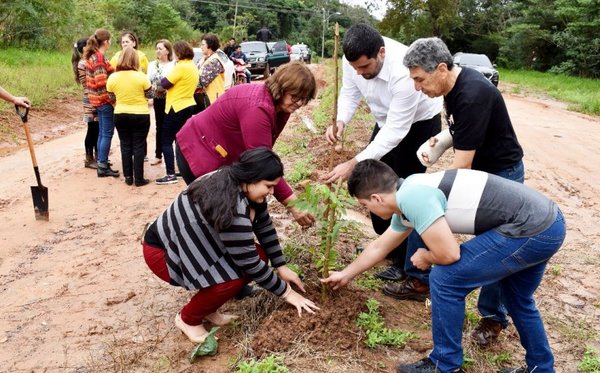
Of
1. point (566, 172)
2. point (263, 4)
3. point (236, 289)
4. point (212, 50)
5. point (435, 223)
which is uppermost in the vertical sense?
point (263, 4)

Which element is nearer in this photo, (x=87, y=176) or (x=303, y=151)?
(x=87, y=176)

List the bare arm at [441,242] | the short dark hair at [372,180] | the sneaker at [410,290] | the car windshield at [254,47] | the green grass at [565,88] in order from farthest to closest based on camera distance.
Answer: the car windshield at [254,47] → the green grass at [565,88] → the sneaker at [410,290] → the short dark hair at [372,180] → the bare arm at [441,242]

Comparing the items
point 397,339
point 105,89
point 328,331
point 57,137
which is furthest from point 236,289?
point 57,137

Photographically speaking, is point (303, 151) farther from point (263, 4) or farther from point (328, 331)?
point (263, 4)

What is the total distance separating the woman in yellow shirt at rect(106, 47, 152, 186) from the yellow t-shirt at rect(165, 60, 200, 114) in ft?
1.03

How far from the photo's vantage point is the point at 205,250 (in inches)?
107

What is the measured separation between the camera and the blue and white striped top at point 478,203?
7.55ft

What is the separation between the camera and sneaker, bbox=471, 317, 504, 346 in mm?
2965

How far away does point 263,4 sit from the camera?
55.6 m

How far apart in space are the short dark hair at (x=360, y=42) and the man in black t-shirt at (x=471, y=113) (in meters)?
0.52

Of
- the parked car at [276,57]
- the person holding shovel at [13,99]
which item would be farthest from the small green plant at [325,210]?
the parked car at [276,57]

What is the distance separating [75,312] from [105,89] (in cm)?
363

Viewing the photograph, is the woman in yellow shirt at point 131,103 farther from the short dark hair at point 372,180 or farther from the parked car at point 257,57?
the parked car at point 257,57

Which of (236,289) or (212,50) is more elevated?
(212,50)
